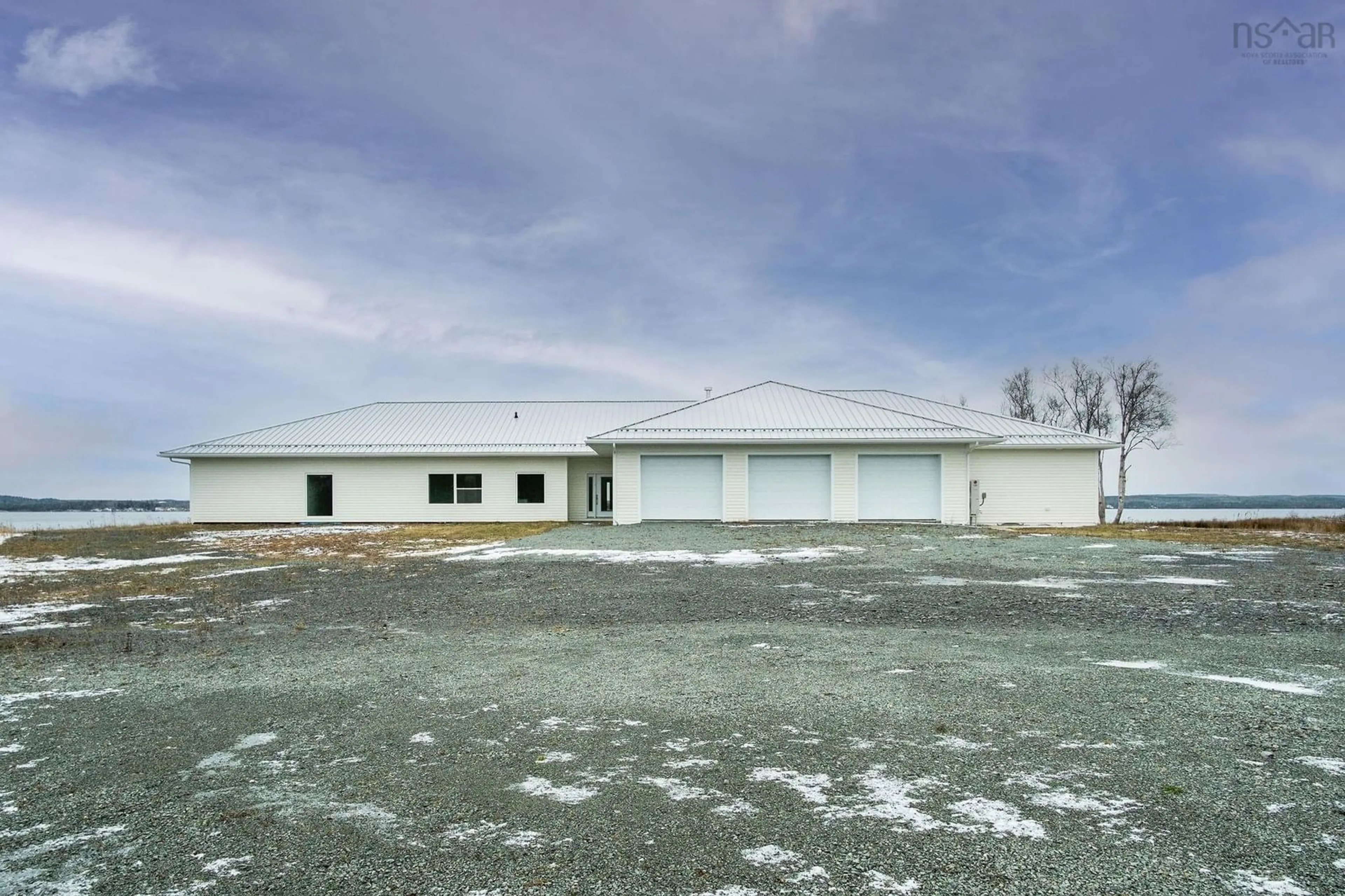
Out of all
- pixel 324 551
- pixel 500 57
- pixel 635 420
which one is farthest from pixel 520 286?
pixel 324 551

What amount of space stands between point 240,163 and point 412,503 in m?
12.1

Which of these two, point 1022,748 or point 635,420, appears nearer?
point 1022,748

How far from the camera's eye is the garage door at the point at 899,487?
21.9 meters

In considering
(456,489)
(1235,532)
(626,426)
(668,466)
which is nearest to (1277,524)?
(1235,532)

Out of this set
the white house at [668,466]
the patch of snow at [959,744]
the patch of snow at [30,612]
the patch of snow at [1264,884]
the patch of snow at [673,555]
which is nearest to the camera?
the patch of snow at [1264,884]

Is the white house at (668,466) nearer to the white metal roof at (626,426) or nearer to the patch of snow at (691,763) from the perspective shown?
the white metal roof at (626,426)

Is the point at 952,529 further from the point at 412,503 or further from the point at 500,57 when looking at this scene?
the point at 412,503

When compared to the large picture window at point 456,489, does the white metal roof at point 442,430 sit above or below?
above

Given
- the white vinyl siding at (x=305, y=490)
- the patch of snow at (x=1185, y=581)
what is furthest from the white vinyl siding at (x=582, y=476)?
the patch of snow at (x=1185, y=581)

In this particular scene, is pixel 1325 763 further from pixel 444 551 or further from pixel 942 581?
pixel 444 551

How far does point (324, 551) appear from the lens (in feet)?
49.3

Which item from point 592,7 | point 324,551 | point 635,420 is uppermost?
point 592,7

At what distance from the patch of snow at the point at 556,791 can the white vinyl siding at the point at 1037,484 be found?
76.2 feet

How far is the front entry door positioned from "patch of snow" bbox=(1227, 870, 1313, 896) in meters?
24.8
